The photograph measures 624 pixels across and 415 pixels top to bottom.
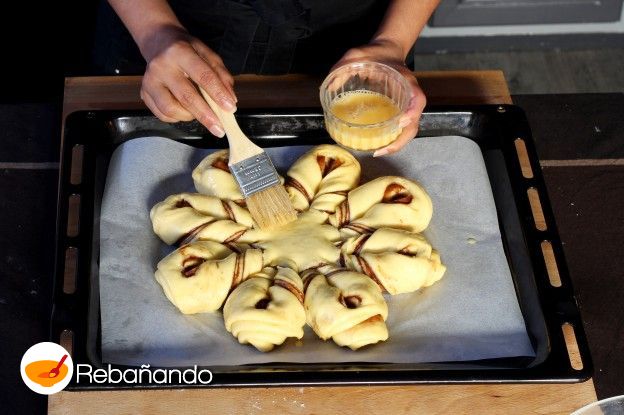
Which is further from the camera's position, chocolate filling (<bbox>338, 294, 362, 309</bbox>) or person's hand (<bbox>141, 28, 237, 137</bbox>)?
person's hand (<bbox>141, 28, 237, 137</bbox>)

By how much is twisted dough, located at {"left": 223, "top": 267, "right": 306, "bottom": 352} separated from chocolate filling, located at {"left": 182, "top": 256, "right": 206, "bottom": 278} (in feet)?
0.25

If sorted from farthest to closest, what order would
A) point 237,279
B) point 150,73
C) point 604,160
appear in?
point 604,160, point 150,73, point 237,279

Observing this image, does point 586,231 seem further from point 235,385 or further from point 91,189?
point 91,189

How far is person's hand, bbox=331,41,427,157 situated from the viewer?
141 cm

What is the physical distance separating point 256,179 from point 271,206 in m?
0.06

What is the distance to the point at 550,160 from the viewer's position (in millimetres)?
1733

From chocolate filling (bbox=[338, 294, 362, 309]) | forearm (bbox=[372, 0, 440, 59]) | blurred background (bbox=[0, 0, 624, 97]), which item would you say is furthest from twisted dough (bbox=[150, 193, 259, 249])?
blurred background (bbox=[0, 0, 624, 97])

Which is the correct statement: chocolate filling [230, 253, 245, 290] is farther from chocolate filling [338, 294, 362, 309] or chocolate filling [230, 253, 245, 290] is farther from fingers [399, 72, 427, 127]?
fingers [399, 72, 427, 127]

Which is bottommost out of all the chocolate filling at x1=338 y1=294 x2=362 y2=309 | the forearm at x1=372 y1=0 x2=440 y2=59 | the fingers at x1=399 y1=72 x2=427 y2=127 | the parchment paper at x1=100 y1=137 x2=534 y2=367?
the parchment paper at x1=100 y1=137 x2=534 y2=367

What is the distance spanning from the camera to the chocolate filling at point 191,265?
1289 millimetres

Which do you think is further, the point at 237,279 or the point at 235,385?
the point at 237,279

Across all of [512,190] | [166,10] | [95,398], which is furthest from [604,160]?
[95,398]

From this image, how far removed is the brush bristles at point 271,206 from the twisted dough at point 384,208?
104 mm

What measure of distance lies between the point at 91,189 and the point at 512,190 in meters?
0.79
